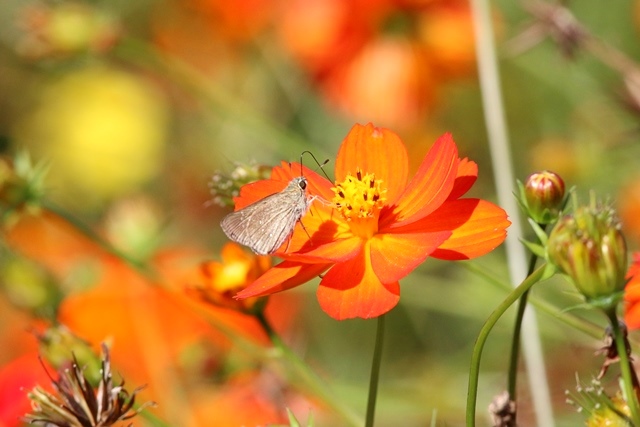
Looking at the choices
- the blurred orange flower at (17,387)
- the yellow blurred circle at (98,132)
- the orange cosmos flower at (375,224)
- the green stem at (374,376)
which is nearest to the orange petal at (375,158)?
the orange cosmos flower at (375,224)

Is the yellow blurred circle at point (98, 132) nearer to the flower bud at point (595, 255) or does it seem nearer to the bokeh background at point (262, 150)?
the bokeh background at point (262, 150)

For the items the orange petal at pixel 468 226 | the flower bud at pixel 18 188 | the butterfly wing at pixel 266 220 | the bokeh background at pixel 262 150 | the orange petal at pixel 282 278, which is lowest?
the orange petal at pixel 282 278

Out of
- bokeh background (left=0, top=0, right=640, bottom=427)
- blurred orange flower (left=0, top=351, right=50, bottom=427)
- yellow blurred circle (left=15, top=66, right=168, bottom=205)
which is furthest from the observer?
yellow blurred circle (left=15, top=66, right=168, bottom=205)

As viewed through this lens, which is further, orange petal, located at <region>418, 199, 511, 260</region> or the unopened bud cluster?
the unopened bud cluster

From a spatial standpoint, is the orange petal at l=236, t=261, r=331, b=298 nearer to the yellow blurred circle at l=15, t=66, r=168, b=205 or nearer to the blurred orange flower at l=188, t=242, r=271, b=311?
the blurred orange flower at l=188, t=242, r=271, b=311

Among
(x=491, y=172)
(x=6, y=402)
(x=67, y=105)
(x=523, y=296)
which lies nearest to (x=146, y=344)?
(x=6, y=402)

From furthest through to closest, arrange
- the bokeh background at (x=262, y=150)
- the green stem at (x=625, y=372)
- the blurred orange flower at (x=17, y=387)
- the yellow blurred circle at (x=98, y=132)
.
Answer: the yellow blurred circle at (x=98, y=132), the bokeh background at (x=262, y=150), the blurred orange flower at (x=17, y=387), the green stem at (x=625, y=372)

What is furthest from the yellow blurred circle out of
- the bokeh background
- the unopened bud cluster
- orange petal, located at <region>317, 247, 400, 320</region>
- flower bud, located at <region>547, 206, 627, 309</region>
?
flower bud, located at <region>547, 206, 627, 309</region>

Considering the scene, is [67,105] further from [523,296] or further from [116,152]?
[523,296]
